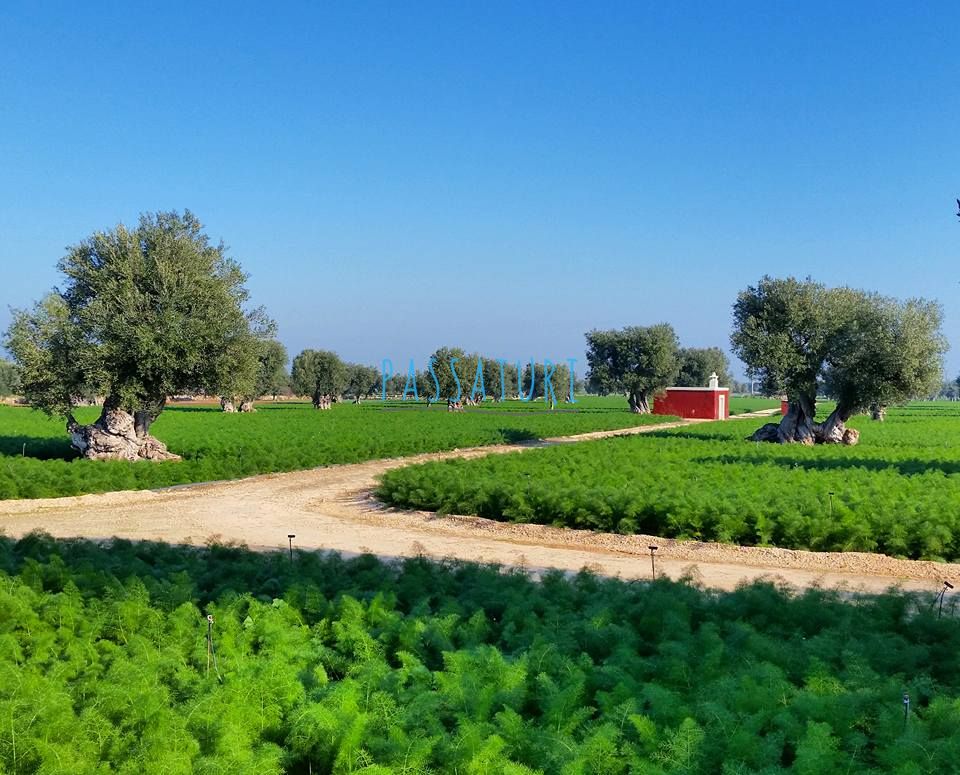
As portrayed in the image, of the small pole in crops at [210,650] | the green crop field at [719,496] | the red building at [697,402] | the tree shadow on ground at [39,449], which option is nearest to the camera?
the small pole in crops at [210,650]

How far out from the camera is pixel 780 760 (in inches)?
216

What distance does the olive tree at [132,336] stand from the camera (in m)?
26.0

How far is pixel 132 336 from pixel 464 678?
75.9 ft

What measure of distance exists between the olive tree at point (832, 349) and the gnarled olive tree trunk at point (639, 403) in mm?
40074

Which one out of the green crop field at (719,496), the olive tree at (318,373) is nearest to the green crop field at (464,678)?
the green crop field at (719,496)

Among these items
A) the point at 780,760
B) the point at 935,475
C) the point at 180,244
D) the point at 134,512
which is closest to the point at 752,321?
the point at 935,475

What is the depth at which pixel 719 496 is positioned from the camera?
16.9 meters

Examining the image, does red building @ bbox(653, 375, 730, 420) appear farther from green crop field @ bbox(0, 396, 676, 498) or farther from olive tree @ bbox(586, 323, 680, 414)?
green crop field @ bbox(0, 396, 676, 498)

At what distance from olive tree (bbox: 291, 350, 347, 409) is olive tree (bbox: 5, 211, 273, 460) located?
76.1 m

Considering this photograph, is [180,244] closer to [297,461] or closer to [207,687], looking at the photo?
[297,461]

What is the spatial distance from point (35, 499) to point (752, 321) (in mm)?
31576

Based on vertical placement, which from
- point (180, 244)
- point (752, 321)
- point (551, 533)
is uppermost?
point (180, 244)

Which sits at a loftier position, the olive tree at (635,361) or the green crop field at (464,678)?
the olive tree at (635,361)

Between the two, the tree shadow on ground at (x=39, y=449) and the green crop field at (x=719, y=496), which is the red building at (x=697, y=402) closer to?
the green crop field at (x=719, y=496)
